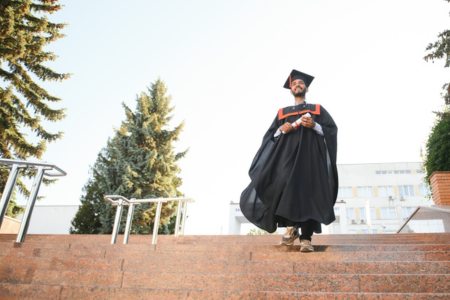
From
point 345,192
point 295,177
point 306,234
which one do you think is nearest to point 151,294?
point 306,234

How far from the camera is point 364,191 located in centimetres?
4528

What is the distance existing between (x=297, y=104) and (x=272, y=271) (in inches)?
98.2

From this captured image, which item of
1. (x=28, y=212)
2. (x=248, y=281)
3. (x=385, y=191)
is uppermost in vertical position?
(x=385, y=191)

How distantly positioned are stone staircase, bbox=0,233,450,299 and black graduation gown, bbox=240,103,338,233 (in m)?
0.44

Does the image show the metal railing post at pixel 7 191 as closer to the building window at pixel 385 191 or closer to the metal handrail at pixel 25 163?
the metal handrail at pixel 25 163

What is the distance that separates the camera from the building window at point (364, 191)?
45.1 meters

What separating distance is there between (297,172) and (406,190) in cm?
4546

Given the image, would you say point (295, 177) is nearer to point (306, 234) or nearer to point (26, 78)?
point (306, 234)

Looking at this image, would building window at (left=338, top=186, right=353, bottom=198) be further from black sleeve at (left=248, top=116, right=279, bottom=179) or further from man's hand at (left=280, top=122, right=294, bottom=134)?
man's hand at (left=280, top=122, right=294, bottom=134)

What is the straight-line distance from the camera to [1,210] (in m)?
5.04

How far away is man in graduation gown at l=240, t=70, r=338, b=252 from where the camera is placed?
4.55 metres

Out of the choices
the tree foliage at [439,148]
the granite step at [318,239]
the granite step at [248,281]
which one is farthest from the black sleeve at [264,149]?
the tree foliage at [439,148]

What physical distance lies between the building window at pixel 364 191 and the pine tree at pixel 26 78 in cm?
3767

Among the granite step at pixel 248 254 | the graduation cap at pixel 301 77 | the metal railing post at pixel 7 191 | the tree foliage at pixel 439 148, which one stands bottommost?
the granite step at pixel 248 254
